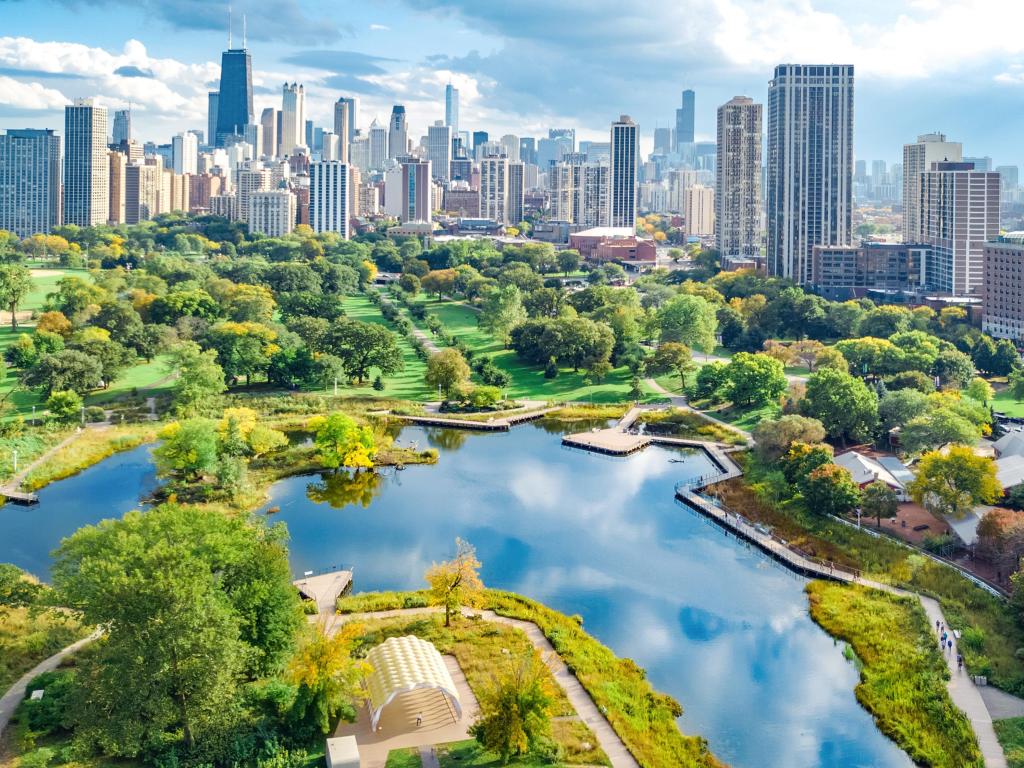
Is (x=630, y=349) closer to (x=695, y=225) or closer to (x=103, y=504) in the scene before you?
(x=103, y=504)

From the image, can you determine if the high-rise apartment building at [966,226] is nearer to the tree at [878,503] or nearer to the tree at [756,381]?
the tree at [756,381]

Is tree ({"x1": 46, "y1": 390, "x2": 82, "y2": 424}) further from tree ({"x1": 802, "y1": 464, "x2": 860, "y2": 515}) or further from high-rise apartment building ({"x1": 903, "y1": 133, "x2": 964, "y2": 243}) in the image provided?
high-rise apartment building ({"x1": 903, "y1": 133, "x2": 964, "y2": 243})

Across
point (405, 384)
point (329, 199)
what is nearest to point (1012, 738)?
point (405, 384)

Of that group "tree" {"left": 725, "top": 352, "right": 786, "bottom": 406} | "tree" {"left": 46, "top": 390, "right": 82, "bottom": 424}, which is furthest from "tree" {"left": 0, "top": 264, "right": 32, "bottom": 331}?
"tree" {"left": 725, "top": 352, "right": 786, "bottom": 406}

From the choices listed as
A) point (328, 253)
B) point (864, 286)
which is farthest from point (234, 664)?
point (328, 253)

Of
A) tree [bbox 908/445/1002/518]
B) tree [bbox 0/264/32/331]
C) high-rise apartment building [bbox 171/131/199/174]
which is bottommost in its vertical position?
tree [bbox 908/445/1002/518]

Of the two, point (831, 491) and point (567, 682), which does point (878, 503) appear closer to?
point (831, 491)
